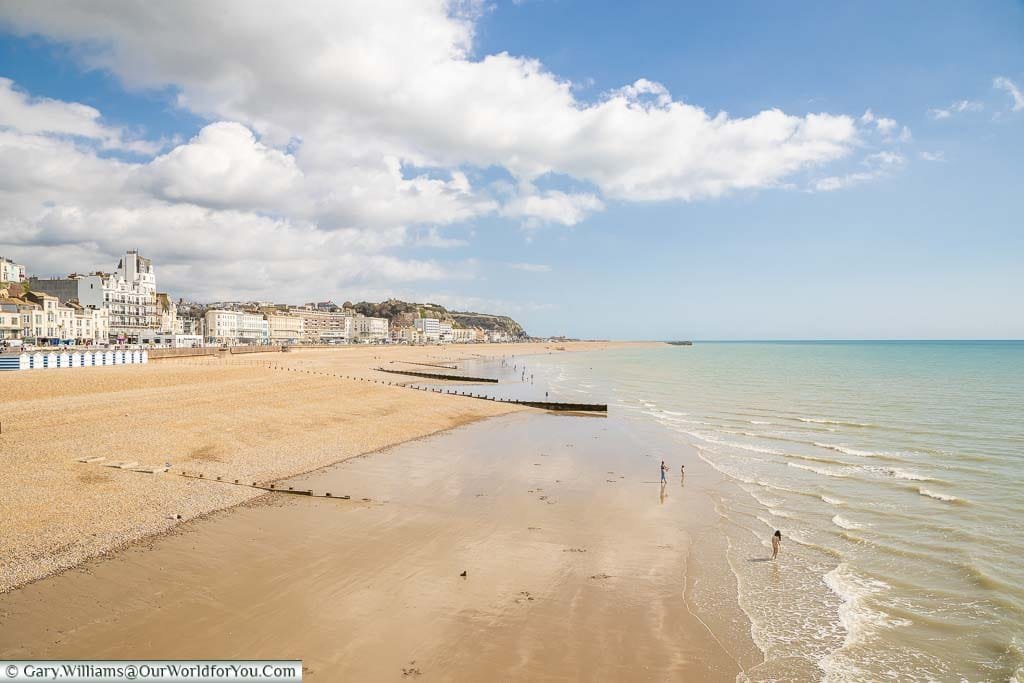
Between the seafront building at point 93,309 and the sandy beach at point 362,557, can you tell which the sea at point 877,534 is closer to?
the sandy beach at point 362,557

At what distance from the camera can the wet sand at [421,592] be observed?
931cm

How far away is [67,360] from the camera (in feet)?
154

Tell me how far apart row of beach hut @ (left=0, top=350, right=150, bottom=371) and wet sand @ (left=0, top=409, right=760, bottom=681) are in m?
38.6

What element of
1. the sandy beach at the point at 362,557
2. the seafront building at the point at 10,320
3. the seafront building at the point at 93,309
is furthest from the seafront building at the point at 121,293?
the sandy beach at the point at 362,557

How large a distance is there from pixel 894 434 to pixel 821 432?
4.02 meters

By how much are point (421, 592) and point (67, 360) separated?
5093cm

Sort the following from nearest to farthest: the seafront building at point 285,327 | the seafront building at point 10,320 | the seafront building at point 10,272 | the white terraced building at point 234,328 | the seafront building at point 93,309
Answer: the seafront building at point 10,320 → the seafront building at point 93,309 → the seafront building at point 10,272 → the white terraced building at point 234,328 → the seafront building at point 285,327

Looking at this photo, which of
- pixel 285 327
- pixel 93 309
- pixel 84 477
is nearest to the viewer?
pixel 84 477

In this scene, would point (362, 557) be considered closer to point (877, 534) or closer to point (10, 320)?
point (877, 534)

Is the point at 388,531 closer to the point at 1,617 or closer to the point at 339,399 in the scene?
the point at 1,617

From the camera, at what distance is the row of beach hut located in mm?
42031

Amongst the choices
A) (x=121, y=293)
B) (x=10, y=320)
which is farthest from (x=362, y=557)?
(x=121, y=293)

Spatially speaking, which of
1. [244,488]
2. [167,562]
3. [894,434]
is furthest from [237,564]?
[894,434]

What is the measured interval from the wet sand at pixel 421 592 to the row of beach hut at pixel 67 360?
3861 centimetres
